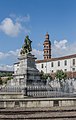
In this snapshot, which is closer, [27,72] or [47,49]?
[27,72]

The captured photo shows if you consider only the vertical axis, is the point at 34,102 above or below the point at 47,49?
below

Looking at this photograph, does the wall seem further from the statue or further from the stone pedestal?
the statue

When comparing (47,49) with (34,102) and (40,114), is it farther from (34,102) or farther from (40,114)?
(40,114)

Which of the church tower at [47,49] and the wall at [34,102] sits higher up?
the church tower at [47,49]

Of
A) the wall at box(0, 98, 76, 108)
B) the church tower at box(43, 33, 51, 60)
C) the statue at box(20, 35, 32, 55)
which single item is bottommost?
the wall at box(0, 98, 76, 108)

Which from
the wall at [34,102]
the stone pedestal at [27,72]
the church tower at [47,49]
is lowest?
the wall at [34,102]

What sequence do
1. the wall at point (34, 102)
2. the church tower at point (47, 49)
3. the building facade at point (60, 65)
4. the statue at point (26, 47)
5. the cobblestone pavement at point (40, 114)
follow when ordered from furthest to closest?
the church tower at point (47, 49) < the building facade at point (60, 65) < the statue at point (26, 47) < the wall at point (34, 102) < the cobblestone pavement at point (40, 114)

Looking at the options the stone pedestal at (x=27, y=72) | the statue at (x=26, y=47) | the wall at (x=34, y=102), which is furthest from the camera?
the statue at (x=26, y=47)

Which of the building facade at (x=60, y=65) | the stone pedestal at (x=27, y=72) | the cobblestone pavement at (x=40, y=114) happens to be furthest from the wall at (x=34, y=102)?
the building facade at (x=60, y=65)

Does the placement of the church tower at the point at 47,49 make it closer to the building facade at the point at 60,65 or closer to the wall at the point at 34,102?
the building facade at the point at 60,65

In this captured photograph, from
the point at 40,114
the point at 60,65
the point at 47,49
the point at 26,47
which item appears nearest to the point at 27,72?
the point at 26,47

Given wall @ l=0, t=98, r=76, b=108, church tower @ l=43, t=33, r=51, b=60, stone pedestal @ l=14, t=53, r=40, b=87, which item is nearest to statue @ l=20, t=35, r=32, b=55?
stone pedestal @ l=14, t=53, r=40, b=87

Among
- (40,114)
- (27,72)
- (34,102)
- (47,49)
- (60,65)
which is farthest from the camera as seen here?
(47,49)

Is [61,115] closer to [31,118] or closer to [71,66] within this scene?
[31,118]
